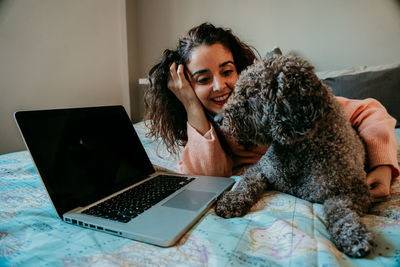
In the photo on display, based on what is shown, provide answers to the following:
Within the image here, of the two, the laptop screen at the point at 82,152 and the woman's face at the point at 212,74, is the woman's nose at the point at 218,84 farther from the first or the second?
the laptop screen at the point at 82,152

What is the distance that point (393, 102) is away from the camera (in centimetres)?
154

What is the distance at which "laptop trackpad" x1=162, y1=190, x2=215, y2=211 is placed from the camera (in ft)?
2.23

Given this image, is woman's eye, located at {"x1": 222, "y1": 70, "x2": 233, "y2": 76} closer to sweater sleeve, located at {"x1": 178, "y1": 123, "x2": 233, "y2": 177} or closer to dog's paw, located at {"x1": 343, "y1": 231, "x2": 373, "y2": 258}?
sweater sleeve, located at {"x1": 178, "y1": 123, "x2": 233, "y2": 177}

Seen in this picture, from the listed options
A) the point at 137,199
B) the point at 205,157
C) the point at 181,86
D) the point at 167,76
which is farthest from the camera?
the point at 167,76

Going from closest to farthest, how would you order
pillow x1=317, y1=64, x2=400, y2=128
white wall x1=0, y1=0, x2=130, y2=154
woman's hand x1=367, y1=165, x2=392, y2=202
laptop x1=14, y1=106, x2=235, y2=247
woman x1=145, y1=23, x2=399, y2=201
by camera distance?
laptop x1=14, y1=106, x2=235, y2=247 → woman's hand x1=367, y1=165, x2=392, y2=202 → woman x1=145, y1=23, x2=399, y2=201 → pillow x1=317, y1=64, x2=400, y2=128 → white wall x1=0, y1=0, x2=130, y2=154

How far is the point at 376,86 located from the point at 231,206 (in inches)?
59.5

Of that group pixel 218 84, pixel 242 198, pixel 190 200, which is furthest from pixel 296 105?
pixel 218 84

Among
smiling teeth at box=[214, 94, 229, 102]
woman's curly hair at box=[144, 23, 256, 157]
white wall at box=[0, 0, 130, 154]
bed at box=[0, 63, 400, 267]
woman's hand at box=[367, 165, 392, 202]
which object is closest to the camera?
bed at box=[0, 63, 400, 267]

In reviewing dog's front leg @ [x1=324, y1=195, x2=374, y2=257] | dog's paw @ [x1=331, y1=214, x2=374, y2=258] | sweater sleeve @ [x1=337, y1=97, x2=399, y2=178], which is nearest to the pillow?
sweater sleeve @ [x1=337, y1=97, x2=399, y2=178]

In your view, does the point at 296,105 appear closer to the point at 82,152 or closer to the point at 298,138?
the point at 298,138

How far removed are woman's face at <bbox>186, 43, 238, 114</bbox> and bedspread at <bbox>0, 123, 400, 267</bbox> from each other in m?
0.61

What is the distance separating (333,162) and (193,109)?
2.33 feet

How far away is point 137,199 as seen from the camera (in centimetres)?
74

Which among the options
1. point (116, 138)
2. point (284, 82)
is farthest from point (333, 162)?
point (116, 138)
